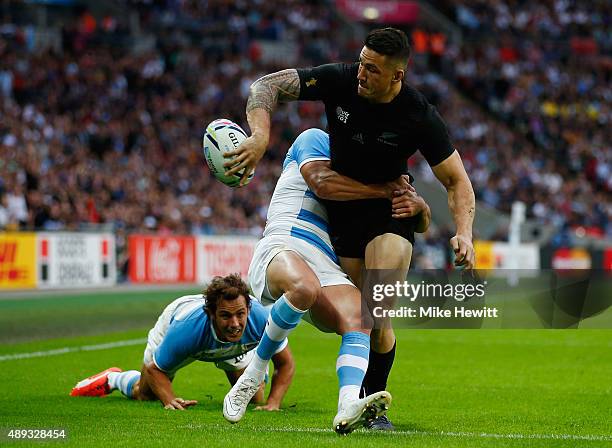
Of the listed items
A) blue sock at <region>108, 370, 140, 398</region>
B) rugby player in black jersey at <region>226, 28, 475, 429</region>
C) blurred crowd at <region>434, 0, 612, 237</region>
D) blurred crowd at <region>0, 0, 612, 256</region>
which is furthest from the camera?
blurred crowd at <region>434, 0, 612, 237</region>

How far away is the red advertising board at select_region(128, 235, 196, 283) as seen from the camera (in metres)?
22.0

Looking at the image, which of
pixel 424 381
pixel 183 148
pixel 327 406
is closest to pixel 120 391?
pixel 327 406

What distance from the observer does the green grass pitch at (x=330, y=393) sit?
634 cm

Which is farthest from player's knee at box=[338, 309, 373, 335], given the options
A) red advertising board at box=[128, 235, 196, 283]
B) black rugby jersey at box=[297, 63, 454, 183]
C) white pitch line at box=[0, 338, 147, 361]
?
red advertising board at box=[128, 235, 196, 283]

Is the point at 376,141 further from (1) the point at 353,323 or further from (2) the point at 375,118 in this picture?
(1) the point at 353,323

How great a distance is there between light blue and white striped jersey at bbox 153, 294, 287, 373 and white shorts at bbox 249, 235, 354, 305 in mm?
928

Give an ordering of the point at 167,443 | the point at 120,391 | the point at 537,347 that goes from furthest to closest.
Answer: the point at 537,347, the point at 120,391, the point at 167,443

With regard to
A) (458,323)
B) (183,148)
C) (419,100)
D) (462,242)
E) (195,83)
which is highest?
(195,83)

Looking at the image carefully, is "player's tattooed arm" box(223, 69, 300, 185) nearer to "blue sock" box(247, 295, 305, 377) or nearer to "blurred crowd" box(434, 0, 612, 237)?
"blue sock" box(247, 295, 305, 377)

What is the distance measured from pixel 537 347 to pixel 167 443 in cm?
897

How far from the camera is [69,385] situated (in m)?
9.45

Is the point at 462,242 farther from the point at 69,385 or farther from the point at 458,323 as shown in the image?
the point at 69,385

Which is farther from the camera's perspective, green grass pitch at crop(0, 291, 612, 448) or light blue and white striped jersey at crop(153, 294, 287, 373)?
light blue and white striped jersey at crop(153, 294, 287, 373)

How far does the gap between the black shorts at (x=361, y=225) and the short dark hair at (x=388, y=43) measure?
99 cm
